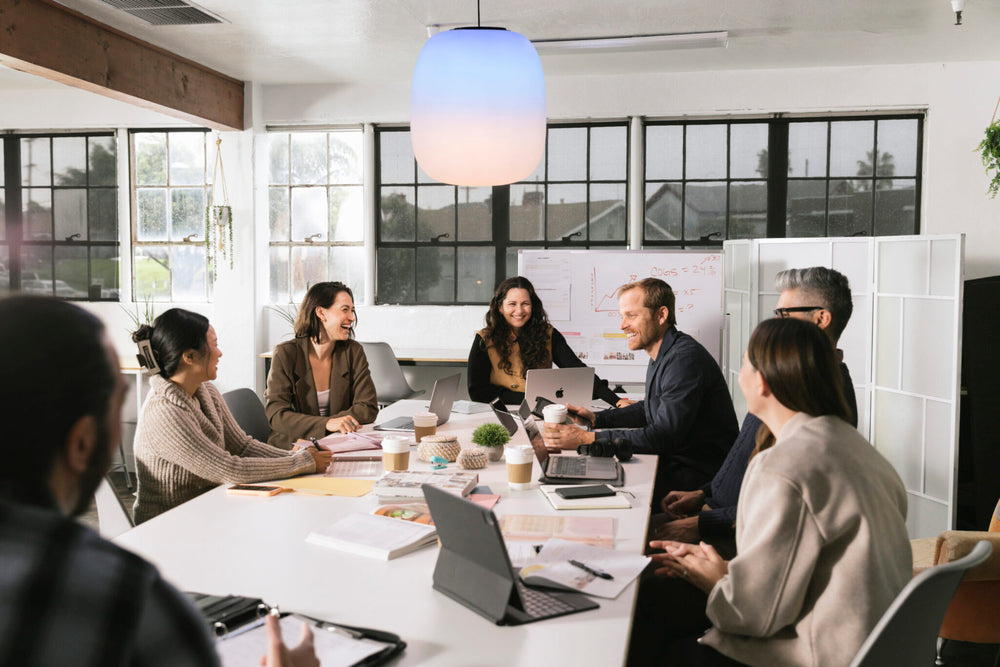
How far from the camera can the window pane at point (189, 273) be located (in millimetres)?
6262

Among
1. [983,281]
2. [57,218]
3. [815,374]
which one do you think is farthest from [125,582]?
[57,218]

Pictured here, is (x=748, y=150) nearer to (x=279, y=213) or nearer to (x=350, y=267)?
(x=350, y=267)

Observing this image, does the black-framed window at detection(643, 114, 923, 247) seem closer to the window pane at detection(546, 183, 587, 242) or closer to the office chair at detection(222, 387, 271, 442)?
the window pane at detection(546, 183, 587, 242)

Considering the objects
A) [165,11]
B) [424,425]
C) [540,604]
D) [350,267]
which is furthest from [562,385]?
[350,267]

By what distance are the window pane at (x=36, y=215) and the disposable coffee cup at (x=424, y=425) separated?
4.68 metres

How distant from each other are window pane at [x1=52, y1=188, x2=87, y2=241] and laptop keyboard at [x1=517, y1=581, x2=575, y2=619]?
5.83 m

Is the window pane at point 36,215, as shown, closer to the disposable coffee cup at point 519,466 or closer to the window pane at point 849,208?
the disposable coffee cup at point 519,466

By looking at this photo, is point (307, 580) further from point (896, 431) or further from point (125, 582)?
point (896, 431)

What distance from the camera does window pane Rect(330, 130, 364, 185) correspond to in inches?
241

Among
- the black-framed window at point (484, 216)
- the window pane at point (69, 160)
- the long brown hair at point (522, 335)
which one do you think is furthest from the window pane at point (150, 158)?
the long brown hair at point (522, 335)

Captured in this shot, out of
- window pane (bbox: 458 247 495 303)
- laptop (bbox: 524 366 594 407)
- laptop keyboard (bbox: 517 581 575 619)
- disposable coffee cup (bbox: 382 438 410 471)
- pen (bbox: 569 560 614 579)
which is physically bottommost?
laptop keyboard (bbox: 517 581 575 619)

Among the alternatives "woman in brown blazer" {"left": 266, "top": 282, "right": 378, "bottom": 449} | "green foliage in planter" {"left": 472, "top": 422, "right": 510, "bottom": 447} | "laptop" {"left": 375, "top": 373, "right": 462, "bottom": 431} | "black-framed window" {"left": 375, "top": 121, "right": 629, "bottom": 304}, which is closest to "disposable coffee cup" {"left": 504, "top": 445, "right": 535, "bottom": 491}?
"green foliage in planter" {"left": 472, "top": 422, "right": 510, "bottom": 447}

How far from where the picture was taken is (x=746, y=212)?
18.8ft

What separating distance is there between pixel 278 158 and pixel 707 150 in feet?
10.4
